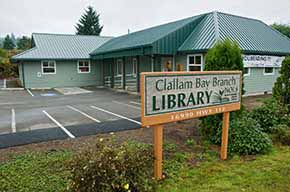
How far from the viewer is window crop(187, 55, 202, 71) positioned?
14.2 metres

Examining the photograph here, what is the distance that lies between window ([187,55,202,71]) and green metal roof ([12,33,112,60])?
1175cm

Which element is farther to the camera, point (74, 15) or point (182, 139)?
point (74, 15)

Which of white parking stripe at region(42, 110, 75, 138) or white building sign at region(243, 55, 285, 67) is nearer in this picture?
white parking stripe at region(42, 110, 75, 138)

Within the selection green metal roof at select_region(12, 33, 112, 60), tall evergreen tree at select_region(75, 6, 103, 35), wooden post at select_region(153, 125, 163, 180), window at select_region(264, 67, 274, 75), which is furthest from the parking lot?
tall evergreen tree at select_region(75, 6, 103, 35)

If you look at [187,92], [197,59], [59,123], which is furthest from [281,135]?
[197,59]

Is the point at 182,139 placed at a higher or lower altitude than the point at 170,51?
lower

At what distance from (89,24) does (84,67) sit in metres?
→ 32.3

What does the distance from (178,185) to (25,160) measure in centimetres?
299

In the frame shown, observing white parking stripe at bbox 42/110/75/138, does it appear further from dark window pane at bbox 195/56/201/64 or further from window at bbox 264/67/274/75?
window at bbox 264/67/274/75

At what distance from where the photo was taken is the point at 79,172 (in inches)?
127

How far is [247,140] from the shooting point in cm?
537

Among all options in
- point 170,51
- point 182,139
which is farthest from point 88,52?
point 182,139

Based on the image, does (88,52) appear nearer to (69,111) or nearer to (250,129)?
(69,111)

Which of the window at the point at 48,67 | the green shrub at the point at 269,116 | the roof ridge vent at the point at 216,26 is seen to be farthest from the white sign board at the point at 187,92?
the window at the point at 48,67
